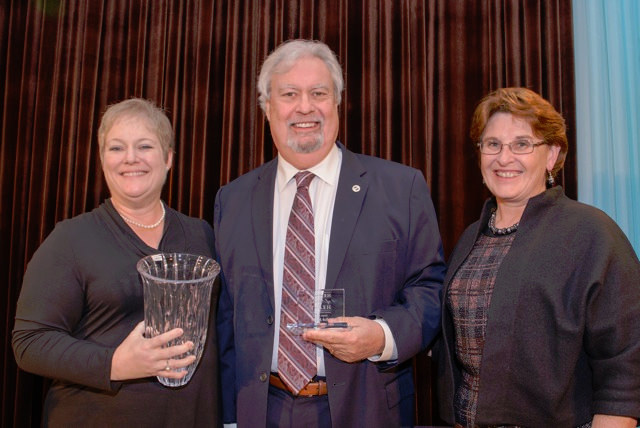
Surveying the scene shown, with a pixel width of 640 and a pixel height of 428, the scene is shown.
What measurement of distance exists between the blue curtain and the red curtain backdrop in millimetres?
115

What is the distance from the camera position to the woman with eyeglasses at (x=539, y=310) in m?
1.56

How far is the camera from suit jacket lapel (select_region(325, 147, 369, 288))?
1813 mm

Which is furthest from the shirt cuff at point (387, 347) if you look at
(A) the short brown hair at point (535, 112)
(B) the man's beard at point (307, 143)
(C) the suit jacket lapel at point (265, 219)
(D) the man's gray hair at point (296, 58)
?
(D) the man's gray hair at point (296, 58)

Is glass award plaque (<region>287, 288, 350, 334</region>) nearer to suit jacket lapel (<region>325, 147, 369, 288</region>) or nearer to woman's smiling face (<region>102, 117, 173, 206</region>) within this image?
suit jacket lapel (<region>325, 147, 369, 288</region>)

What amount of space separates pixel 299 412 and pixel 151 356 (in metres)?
0.56

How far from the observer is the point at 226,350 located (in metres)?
2.02

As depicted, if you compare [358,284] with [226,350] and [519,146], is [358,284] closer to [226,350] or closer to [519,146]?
[226,350]

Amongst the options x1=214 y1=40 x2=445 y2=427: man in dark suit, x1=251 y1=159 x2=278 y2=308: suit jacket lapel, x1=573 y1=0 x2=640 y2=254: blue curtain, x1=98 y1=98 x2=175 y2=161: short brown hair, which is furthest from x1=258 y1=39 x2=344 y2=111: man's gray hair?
x1=573 y1=0 x2=640 y2=254: blue curtain

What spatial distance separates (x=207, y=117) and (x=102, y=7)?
103 centimetres

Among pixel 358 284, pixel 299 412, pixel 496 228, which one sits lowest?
pixel 299 412

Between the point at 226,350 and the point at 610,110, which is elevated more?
the point at 610,110

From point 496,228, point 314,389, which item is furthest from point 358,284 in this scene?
point 496,228

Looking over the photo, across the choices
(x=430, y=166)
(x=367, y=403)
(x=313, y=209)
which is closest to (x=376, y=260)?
(x=313, y=209)

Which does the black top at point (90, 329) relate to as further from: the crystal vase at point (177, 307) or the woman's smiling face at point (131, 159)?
the crystal vase at point (177, 307)
